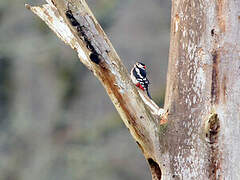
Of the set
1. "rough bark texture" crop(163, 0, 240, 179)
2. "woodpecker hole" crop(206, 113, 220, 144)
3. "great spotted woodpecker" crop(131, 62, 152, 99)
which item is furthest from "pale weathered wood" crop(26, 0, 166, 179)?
"great spotted woodpecker" crop(131, 62, 152, 99)

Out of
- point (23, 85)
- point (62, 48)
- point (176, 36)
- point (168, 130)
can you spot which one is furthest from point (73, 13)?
point (23, 85)

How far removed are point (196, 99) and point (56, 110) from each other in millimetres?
6135

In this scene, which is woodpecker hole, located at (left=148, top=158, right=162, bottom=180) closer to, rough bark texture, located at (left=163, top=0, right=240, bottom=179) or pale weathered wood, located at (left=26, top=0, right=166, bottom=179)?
pale weathered wood, located at (left=26, top=0, right=166, bottom=179)

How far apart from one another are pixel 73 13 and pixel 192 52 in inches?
27.1

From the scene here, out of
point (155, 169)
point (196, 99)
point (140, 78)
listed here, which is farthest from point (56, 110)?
point (196, 99)

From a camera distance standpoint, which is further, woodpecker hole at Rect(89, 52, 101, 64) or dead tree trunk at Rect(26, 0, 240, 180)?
dead tree trunk at Rect(26, 0, 240, 180)

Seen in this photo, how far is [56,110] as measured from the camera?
29.5ft

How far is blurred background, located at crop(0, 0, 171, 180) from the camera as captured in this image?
8.52 meters

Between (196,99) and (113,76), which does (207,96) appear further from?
(113,76)

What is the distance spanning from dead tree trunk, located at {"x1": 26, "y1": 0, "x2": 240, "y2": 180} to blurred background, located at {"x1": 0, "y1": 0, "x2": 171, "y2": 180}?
17.2 ft

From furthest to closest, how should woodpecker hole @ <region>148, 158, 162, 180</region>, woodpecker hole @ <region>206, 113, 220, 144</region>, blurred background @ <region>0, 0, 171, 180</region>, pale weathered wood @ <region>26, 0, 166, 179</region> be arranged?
blurred background @ <region>0, 0, 171, 180</region> → woodpecker hole @ <region>148, 158, 162, 180</region> → woodpecker hole @ <region>206, 113, 220, 144</region> → pale weathered wood @ <region>26, 0, 166, 179</region>

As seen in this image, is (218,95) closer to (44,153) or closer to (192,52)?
(192,52)

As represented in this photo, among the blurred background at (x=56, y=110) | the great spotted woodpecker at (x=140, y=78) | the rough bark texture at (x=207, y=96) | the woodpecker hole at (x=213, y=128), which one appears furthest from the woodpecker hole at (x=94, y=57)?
the blurred background at (x=56, y=110)

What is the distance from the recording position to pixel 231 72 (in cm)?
297
